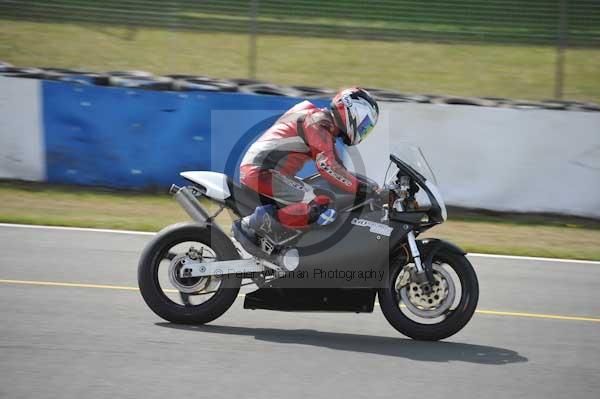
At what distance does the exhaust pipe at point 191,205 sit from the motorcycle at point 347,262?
2 cm

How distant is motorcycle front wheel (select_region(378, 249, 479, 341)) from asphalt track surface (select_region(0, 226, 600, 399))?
0.40 feet

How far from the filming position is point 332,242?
645 centimetres

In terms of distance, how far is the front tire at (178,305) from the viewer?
6617 millimetres

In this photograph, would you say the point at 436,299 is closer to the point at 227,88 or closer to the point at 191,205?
the point at 191,205

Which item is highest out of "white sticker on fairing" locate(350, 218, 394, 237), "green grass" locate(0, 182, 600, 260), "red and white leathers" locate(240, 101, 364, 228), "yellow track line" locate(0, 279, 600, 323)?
"red and white leathers" locate(240, 101, 364, 228)

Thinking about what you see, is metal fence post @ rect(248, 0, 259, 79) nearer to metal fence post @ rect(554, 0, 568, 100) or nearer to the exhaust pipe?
metal fence post @ rect(554, 0, 568, 100)

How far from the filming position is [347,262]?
6434mm

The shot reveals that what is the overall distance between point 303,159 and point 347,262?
2.94 feet

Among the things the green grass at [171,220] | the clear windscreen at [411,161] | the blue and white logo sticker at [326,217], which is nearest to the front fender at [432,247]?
the clear windscreen at [411,161]

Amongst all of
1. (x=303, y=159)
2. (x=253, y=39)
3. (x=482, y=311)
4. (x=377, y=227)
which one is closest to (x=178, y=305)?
(x=303, y=159)

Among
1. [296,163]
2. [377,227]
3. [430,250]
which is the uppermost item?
[296,163]

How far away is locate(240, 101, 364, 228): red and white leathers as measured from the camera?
6332 millimetres

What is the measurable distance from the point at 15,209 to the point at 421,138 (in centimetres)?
553

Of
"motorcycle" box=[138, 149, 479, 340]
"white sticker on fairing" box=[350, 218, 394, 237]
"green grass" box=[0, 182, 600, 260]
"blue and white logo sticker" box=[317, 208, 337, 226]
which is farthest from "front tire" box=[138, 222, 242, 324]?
"green grass" box=[0, 182, 600, 260]
